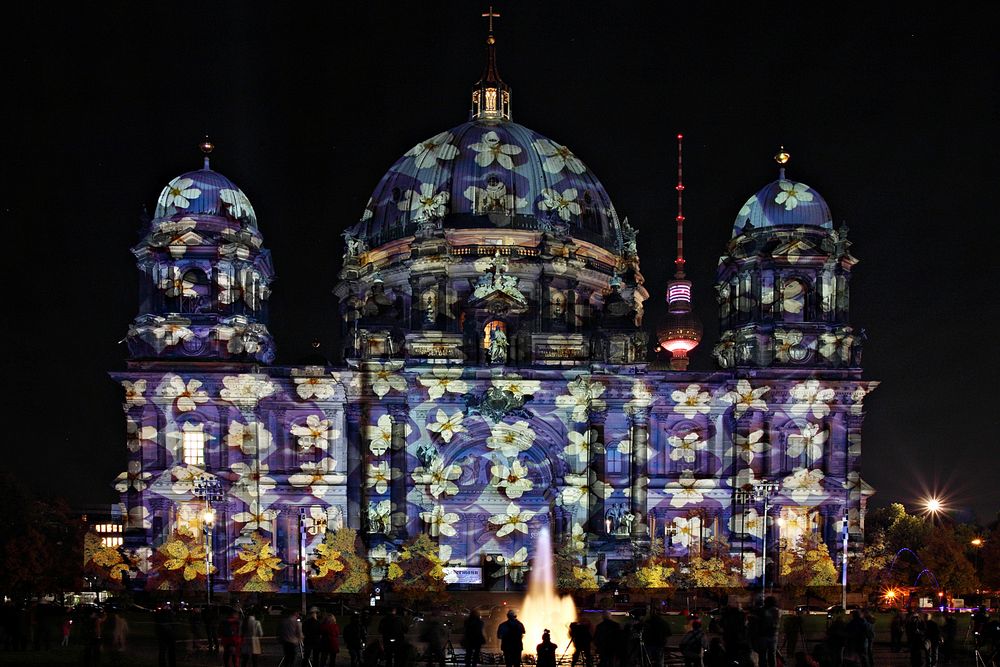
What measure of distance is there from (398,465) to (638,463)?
13513 mm

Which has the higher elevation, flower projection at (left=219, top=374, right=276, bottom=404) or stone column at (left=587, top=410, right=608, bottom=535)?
flower projection at (left=219, top=374, right=276, bottom=404)

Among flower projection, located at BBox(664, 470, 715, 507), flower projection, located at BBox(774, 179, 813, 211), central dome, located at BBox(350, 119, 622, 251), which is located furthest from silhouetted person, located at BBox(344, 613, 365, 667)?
central dome, located at BBox(350, 119, 622, 251)

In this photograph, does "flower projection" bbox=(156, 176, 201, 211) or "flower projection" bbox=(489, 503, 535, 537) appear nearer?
"flower projection" bbox=(489, 503, 535, 537)

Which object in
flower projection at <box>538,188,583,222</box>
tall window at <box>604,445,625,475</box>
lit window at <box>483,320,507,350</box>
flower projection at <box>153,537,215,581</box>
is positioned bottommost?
flower projection at <box>153,537,215,581</box>

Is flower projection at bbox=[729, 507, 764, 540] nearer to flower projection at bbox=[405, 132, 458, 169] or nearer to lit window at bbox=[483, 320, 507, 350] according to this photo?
lit window at bbox=[483, 320, 507, 350]

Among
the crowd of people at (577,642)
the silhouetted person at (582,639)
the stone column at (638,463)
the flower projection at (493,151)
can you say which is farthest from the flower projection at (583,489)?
the silhouetted person at (582,639)

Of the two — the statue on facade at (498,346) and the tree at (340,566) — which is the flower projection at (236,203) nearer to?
the statue on facade at (498,346)

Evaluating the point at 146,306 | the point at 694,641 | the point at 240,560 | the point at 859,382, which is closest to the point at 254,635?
the point at 694,641

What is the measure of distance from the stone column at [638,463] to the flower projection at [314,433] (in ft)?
55.3

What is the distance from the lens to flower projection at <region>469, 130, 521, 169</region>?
88312 millimetres

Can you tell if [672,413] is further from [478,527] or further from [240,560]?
[240,560]

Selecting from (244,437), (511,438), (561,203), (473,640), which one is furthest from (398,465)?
(473,640)

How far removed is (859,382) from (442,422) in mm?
23978

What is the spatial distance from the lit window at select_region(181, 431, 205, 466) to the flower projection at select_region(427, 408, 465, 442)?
41.7 feet
